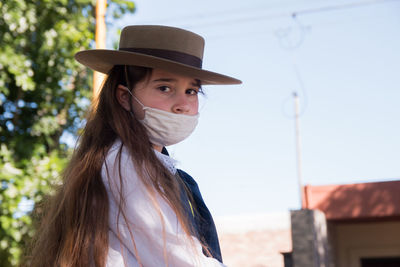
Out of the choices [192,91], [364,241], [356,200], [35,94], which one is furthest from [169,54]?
[364,241]

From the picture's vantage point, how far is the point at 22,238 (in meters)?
5.69

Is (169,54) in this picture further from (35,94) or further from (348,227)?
(348,227)

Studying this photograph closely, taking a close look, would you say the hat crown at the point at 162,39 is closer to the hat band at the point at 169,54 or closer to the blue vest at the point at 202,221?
the hat band at the point at 169,54

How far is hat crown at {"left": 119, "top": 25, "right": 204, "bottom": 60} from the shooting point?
182cm

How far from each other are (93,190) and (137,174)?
154mm

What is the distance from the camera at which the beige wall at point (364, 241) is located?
→ 8594 millimetres

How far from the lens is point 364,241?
8.70 metres

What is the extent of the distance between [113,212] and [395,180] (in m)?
6.43

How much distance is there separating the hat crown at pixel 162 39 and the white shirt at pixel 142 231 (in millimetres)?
467

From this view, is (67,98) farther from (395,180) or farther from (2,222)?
(395,180)

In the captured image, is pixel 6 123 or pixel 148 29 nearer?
pixel 148 29

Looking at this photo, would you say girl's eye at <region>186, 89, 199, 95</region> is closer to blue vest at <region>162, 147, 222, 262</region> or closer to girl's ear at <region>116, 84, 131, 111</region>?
girl's ear at <region>116, 84, 131, 111</region>

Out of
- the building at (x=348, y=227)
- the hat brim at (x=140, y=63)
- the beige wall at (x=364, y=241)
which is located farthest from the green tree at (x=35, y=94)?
the beige wall at (x=364, y=241)

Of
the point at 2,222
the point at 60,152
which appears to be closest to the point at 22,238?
the point at 2,222
